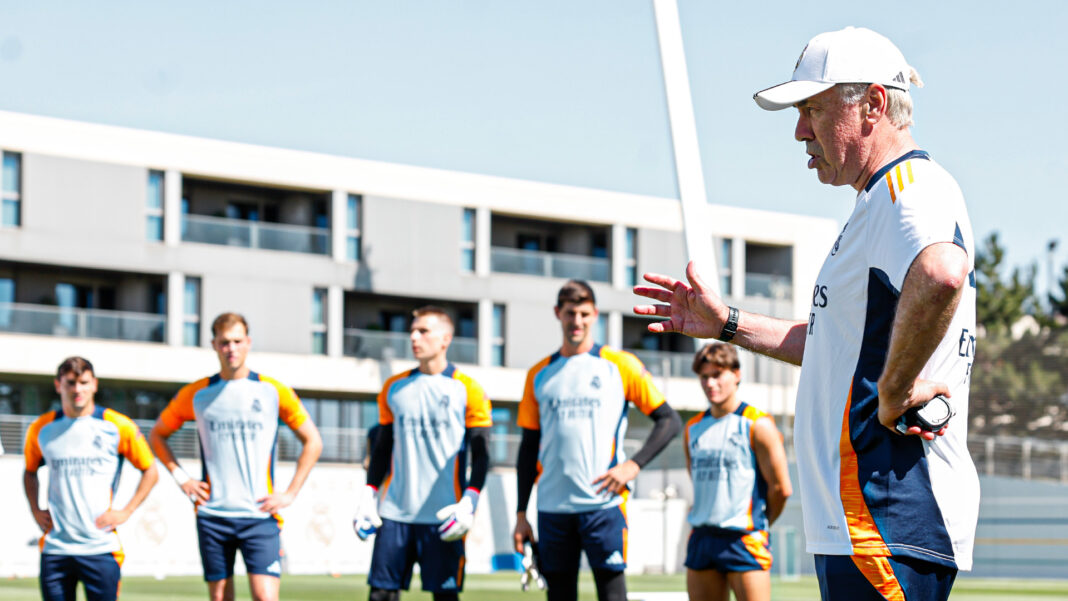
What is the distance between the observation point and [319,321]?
47094mm

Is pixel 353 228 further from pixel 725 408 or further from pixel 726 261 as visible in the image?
pixel 725 408

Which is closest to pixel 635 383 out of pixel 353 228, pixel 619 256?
pixel 353 228

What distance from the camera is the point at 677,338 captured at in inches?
2255

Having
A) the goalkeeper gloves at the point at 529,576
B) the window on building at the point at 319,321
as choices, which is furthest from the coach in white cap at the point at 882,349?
the window on building at the point at 319,321

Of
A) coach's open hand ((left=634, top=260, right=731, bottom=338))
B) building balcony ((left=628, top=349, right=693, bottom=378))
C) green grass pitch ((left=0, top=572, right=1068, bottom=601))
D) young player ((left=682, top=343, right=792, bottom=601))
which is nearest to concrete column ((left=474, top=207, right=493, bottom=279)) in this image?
building balcony ((left=628, top=349, right=693, bottom=378))

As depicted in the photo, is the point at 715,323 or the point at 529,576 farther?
the point at 529,576

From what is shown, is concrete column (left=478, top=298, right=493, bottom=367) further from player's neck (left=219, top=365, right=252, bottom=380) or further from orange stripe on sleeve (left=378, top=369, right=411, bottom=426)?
orange stripe on sleeve (left=378, top=369, right=411, bottom=426)

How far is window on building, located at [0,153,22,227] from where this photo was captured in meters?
40.9

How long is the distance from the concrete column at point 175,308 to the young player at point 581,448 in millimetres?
36719

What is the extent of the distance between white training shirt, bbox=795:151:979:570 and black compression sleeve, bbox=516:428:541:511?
5150mm

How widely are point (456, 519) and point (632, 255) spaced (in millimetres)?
45767

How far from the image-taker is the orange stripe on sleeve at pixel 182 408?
926 cm

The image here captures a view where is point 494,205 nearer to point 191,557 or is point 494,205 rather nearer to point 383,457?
point 191,557


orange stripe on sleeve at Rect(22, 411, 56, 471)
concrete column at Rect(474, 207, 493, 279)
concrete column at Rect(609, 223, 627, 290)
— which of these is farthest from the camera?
concrete column at Rect(609, 223, 627, 290)
